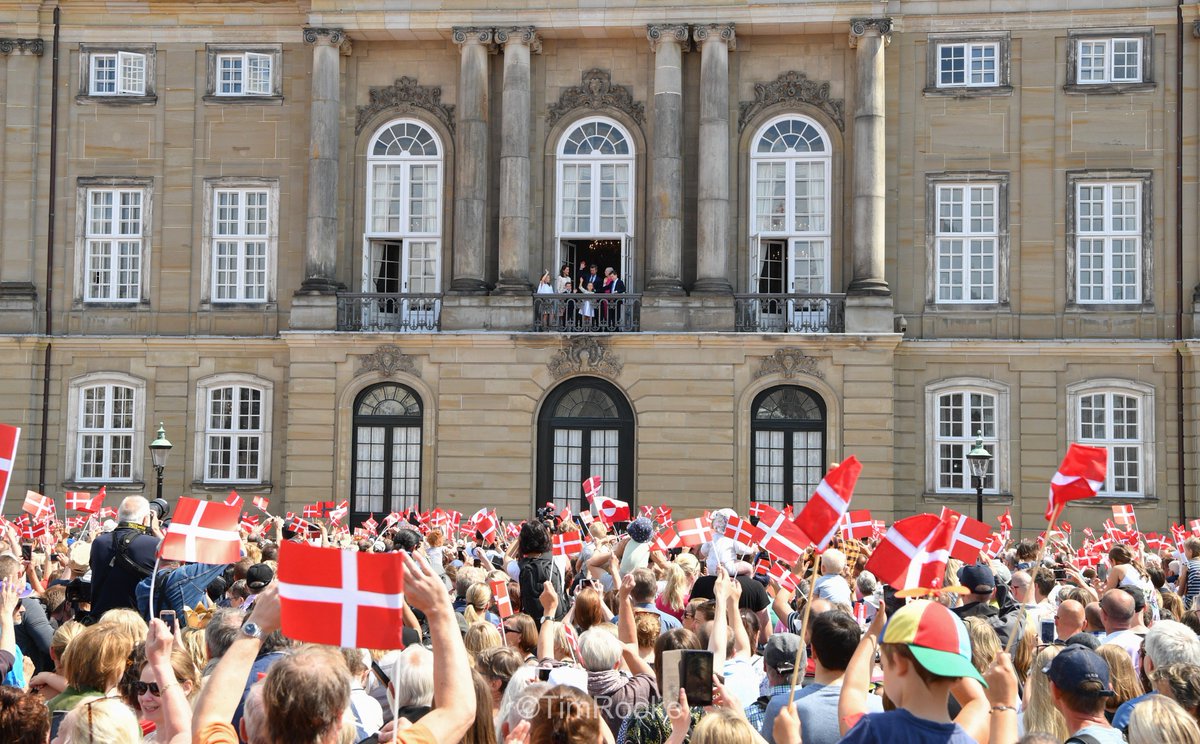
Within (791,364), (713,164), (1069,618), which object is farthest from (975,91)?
(1069,618)

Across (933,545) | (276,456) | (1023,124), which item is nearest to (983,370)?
(1023,124)

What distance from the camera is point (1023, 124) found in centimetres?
3372

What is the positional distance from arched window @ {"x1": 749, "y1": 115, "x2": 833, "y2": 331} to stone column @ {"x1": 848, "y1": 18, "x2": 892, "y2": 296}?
107 centimetres

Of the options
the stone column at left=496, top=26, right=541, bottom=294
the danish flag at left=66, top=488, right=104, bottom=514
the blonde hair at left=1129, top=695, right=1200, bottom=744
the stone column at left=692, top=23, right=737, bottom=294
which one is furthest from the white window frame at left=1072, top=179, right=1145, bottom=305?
the blonde hair at left=1129, top=695, right=1200, bottom=744

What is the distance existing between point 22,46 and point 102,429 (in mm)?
9138

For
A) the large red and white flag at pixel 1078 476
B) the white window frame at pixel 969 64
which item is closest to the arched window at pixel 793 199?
the white window frame at pixel 969 64

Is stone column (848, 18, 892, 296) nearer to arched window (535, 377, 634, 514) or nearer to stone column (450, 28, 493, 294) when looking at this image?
arched window (535, 377, 634, 514)

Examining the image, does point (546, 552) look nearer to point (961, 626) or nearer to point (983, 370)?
point (961, 626)

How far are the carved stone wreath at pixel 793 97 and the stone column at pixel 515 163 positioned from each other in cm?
485

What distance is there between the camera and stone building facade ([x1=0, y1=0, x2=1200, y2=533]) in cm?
3306

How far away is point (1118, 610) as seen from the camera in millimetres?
9953

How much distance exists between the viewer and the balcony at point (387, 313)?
34156 mm

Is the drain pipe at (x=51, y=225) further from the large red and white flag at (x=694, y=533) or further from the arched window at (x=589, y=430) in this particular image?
the large red and white flag at (x=694, y=533)

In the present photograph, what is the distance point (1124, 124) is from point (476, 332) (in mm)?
14844
